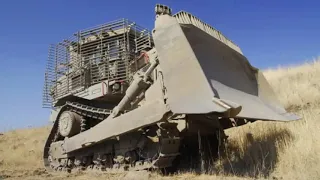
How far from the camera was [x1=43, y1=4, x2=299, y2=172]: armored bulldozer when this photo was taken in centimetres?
546

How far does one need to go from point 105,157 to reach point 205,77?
3.76 m

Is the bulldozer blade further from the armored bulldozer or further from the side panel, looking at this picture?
the side panel

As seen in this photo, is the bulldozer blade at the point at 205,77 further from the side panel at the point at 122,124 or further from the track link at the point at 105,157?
the track link at the point at 105,157

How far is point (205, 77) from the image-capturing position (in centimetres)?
519

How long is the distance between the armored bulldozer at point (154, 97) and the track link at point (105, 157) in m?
0.02

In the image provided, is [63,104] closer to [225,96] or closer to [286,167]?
[225,96]

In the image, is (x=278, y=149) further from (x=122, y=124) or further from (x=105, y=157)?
(x=105, y=157)

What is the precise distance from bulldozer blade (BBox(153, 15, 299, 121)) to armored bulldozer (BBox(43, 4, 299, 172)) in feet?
0.06

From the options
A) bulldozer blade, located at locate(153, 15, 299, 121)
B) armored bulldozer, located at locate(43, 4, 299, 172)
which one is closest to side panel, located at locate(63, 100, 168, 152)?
armored bulldozer, located at locate(43, 4, 299, 172)

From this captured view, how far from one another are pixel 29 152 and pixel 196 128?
358 inches

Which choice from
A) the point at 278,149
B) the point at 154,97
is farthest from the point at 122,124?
the point at 278,149

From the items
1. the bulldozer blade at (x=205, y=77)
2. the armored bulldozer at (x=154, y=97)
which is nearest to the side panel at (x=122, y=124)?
the armored bulldozer at (x=154, y=97)

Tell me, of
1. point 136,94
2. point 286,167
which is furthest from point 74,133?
point 286,167

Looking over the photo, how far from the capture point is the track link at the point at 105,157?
6508 millimetres
